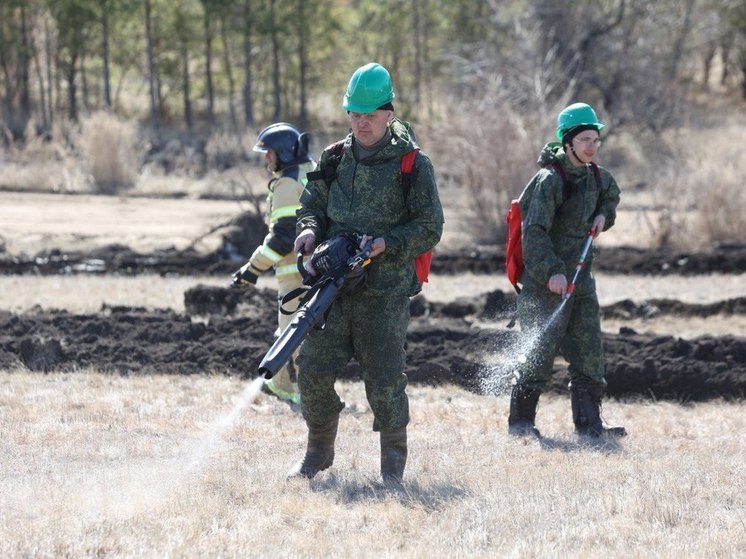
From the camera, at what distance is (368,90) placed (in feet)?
18.7

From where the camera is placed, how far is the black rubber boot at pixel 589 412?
25.2 ft

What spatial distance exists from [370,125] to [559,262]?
1.89 meters

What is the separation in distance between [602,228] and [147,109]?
120 feet

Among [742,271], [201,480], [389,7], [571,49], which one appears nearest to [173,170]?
[571,49]

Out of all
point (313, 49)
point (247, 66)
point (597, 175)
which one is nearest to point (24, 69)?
point (247, 66)

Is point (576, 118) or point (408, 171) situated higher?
point (576, 118)

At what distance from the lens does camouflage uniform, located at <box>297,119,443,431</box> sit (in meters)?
5.81

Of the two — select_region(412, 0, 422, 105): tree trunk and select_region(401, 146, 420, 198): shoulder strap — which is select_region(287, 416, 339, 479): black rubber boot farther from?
select_region(412, 0, 422, 105): tree trunk

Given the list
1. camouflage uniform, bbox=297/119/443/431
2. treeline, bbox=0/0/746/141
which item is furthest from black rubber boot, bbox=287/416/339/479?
treeline, bbox=0/0/746/141

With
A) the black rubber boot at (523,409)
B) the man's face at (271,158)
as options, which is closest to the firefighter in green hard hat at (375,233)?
the black rubber boot at (523,409)

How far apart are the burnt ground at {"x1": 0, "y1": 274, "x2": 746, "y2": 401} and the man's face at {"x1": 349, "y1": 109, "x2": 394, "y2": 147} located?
2564mm

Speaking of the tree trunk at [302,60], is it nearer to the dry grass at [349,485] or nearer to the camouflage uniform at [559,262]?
the dry grass at [349,485]

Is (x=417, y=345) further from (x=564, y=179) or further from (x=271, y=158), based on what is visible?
(x=564, y=179)

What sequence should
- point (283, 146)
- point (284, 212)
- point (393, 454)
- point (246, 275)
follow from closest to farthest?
point (393, 454)
point (246, 275)
point (284, 212)
point (283, 146)
